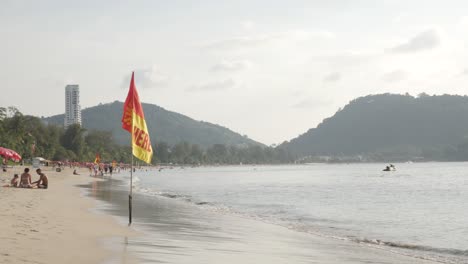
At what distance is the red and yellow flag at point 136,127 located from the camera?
53.9 ft

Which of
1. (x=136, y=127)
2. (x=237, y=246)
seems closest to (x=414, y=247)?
(x=237, y=246)

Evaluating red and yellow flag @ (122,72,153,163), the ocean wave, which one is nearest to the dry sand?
red and yellow flag @ (122,72,153,163)

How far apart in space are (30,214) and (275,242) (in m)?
8.42

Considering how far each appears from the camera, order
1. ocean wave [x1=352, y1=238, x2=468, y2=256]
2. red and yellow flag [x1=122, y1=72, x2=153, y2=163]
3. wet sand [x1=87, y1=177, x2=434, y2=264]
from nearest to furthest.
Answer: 1. wet sand [x1=87, y1=177, x2=434, y2=264]
2. red and yellow flag [x1=122, y1=72, x2=153, y2=163]
3. ocean wave [x1=352, y1=238, x2=468, y2=256]

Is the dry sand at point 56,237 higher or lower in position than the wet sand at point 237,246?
higher

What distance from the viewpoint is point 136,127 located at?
16578mm

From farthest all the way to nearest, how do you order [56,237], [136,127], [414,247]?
[414,247] → [136,127] → [56,237]

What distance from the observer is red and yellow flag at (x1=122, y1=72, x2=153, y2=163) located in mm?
16422

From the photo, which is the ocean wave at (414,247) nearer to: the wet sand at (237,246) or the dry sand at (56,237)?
the wet sand at (237,246)

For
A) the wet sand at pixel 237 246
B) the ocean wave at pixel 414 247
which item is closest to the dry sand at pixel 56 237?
the wet sand at pixel 237 246

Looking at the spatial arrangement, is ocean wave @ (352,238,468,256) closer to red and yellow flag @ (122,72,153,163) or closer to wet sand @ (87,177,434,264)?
wet sand @ (87,177,434,264)

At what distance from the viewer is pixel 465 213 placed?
3450 centimetres

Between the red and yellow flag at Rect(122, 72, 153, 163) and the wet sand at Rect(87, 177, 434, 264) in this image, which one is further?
the red and yellow flag at Rect(122, 72, 153, 163)

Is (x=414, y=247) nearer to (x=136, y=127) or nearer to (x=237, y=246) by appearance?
(x=237, y=246)
